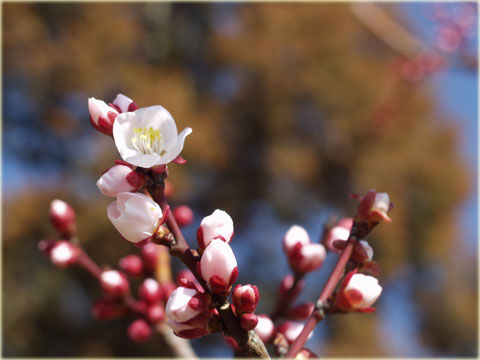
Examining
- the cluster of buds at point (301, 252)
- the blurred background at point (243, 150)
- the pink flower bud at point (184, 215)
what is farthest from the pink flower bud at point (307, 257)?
the blurred background at point (243, 150)

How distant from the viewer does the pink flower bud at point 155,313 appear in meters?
0.51

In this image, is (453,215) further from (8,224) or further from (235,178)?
(8,224)

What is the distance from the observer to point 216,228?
31cm

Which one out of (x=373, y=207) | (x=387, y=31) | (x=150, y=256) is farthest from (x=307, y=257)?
(x=387, y=31)

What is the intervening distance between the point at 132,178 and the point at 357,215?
166 millimetres

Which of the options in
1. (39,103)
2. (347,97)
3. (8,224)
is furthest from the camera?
(347,97)

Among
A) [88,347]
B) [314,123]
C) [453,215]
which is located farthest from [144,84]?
[453,215]

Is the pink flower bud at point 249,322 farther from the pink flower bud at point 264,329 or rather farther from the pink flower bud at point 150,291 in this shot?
the pink flower bud at point 150,291

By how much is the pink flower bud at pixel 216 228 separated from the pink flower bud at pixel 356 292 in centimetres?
9

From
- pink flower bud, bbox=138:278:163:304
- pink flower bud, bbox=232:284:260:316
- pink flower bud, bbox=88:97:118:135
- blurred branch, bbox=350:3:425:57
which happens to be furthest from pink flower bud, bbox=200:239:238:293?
blurred branch, bbox=350:3:425:57

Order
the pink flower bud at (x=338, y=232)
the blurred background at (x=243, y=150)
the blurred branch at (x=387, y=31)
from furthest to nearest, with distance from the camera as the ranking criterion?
the blurred background at (x=243, y=150) < the blurred branch at (x=387, y=31) < the pink flower bud at (x=338, y=232)

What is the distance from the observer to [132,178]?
299mm

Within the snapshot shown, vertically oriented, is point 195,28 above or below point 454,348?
above

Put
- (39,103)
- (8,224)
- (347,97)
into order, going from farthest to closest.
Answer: (347,97)
(39,103)
(8,224)
